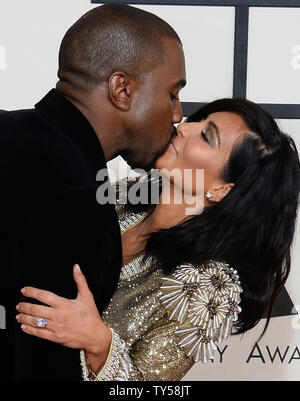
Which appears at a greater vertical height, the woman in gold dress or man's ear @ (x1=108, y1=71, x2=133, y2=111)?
man's ear @ (x1=108, y1=71, x2=133, y2=111)

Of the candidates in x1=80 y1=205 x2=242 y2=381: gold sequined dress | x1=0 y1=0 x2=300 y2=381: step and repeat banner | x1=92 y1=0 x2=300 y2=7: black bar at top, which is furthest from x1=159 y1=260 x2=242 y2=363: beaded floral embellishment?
x1=92 y1=0 x2=300 y2=7: black bar at top

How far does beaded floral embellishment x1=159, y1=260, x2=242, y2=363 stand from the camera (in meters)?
1.59

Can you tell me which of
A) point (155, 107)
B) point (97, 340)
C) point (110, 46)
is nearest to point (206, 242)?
point (97, 340)

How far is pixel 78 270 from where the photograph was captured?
0.94 meters

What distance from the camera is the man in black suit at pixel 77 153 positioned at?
920 mm

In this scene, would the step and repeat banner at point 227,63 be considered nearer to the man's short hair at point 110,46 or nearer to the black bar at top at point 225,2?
the black bar at top at point 225,2

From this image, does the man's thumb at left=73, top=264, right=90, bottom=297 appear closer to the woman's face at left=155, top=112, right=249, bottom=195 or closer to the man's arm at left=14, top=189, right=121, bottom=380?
the man's arm at left=14, top=189, right=121, bottom=380

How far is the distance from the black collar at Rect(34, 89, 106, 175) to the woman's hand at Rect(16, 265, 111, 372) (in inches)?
7.4

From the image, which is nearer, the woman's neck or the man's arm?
the man's arm

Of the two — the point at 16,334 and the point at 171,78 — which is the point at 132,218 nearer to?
the point at 171,78

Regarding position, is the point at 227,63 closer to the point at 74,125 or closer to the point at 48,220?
the point at 74,125

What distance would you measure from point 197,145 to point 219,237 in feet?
0.74

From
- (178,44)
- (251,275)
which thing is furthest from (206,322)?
(178,44)

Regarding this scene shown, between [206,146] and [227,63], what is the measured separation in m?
0.69
